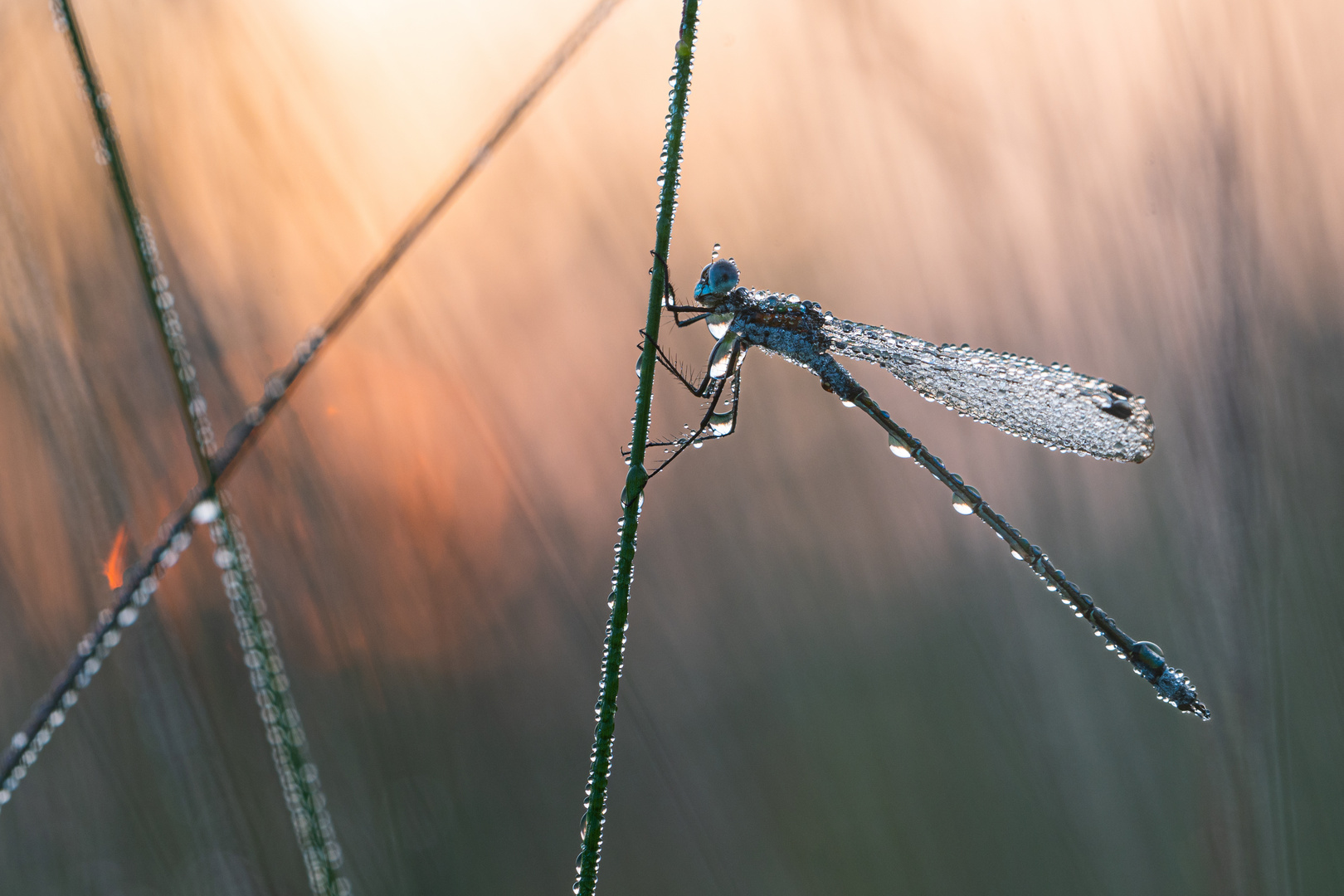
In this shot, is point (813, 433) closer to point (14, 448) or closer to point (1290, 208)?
point (1290, 208)

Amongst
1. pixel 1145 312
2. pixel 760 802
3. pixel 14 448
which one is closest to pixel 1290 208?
pixel 1145 312

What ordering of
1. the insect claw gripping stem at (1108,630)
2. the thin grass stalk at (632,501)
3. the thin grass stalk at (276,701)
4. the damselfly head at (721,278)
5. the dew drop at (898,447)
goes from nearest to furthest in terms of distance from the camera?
the thin grass stalk at (632,501) < the thin grass stalk at (276,701) < the insect claw gripping stem at (1108,630) < the damselfly head at (721,278) < the dew drop at (898,447)

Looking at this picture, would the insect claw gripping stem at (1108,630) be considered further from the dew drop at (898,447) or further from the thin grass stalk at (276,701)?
the thin grass stalk at (276,701)

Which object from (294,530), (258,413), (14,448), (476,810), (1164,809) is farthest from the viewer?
(476,810)

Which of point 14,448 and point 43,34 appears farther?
point 14,448

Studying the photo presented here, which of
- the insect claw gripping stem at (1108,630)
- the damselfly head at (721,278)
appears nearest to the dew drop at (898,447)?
the insect claw gripping stem at (1108,630)
